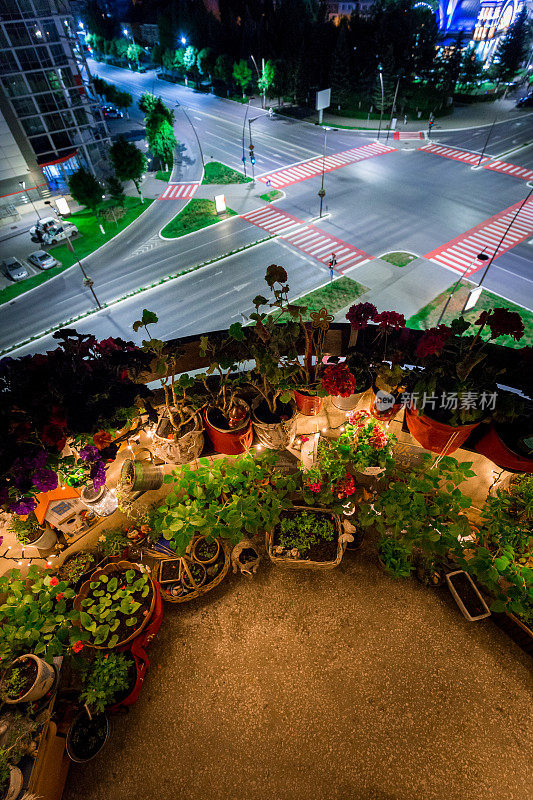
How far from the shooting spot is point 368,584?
19.2 ft


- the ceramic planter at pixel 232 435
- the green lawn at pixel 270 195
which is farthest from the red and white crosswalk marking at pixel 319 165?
the ceramic planter at pixel 232 435

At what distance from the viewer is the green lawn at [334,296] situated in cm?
1916

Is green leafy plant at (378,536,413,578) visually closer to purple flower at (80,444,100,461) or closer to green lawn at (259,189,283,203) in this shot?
purple flower at (80,444,100,461)

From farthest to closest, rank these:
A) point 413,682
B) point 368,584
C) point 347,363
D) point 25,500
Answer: point 368,584, point 413,682, point 347,363, point 25,500

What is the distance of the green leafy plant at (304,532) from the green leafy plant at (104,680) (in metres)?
2.63

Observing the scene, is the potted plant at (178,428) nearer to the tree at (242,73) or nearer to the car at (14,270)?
the car at (14,270)

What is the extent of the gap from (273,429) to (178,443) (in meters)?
1.17

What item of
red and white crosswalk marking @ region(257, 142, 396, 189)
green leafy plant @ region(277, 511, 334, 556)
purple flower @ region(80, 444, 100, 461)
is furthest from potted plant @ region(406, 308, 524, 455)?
red and white crosswalk marking @ region(257, 142, 396, 189)

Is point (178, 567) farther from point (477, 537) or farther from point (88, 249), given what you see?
point (88, 249)

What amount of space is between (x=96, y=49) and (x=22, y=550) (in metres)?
98.6

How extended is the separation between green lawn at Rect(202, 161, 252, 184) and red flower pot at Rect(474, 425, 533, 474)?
3186 centimetres

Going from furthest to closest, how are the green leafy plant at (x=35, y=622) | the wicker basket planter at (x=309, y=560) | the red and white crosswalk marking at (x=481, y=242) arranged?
the red and white crosswalk marking at (x=481, y=242)
the wicker basket planter at (x=309, y=560)
the green leafy plant at (x=35, y=622)

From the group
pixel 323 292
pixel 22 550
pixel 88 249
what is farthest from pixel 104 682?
pixel 88 249

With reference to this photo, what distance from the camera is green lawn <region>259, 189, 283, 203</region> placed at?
27.9 meters
